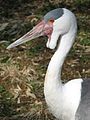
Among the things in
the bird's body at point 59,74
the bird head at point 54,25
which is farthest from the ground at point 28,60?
the bird head at point 54,25

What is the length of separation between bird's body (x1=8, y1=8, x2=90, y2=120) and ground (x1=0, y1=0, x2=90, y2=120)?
825 mm

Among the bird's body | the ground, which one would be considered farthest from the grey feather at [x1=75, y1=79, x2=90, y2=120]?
the ground

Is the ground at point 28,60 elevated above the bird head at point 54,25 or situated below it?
below

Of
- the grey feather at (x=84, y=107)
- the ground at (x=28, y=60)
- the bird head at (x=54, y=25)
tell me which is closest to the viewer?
the bird head at (x=54, y=25)

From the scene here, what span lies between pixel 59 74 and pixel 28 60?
1774 mm

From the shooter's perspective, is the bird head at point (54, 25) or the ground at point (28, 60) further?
the ground at point (28, 60)

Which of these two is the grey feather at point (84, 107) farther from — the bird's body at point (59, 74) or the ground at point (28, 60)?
the ground at point (28, 60)

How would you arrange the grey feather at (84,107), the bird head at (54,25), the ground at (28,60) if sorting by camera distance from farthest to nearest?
the ground at (28,60)
the grey feather at (84,107)
the bird head at (54,25)

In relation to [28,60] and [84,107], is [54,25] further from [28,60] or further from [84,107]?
[28,60]

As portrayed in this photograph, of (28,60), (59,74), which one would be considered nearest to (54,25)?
(59,74)

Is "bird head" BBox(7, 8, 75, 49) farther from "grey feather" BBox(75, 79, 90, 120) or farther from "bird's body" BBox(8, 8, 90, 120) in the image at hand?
"grey feather" BBox(75, 79, 90, 120)

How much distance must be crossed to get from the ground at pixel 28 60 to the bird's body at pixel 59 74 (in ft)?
2.71

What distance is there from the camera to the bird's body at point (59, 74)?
3.69 m

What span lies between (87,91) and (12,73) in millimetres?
1590
